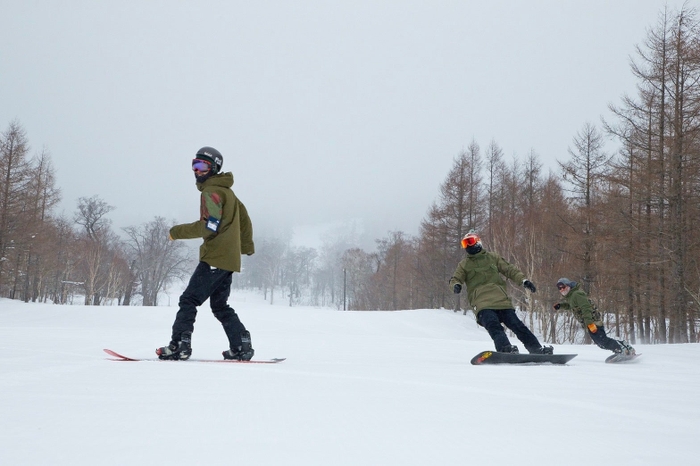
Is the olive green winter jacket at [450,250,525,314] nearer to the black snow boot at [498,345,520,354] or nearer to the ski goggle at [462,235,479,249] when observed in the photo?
the ski goggle at [462,235,479,249]

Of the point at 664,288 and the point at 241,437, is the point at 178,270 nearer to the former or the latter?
the point at 664,288

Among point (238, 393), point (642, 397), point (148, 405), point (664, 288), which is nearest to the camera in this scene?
point (148, 405)

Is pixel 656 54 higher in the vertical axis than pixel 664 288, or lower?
higher

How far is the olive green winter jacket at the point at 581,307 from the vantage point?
559cm

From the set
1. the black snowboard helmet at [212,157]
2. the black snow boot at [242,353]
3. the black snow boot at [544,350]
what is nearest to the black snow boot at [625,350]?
the black snow boot at [544,350]

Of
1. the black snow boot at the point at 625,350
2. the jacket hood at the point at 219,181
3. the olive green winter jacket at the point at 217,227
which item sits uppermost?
the jacket hood at the point at 219,181

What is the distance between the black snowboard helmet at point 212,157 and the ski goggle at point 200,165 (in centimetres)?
3

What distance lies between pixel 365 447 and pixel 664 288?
1812cm

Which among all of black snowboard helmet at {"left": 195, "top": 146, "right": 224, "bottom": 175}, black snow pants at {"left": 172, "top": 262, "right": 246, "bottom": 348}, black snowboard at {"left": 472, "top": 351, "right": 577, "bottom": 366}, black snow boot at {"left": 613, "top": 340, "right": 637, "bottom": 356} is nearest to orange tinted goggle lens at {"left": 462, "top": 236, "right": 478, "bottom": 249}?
black snowboard at {"left": 472, "top": 351, "right": 577, "bottom": 366}

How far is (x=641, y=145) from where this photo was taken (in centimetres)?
1584

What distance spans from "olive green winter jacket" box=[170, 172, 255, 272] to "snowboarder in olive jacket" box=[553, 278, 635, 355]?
413 cm

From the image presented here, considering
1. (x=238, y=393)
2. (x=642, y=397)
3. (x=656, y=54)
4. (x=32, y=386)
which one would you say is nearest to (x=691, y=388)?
(x=642, y=397)

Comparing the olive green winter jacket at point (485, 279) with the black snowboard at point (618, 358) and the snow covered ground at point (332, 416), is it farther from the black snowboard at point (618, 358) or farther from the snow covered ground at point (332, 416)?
the snow covered ground at point (332, 416)

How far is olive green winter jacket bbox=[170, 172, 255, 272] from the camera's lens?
3.95m
